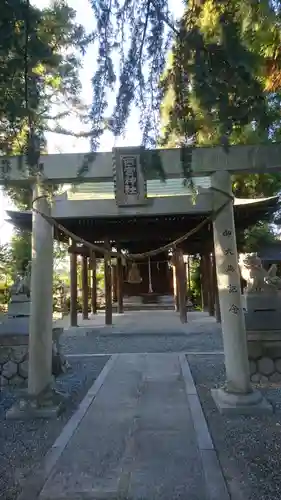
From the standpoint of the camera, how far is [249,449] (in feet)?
12.1

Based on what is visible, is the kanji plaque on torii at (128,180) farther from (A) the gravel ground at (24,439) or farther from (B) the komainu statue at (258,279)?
(A) the gravel ground at (24,439)

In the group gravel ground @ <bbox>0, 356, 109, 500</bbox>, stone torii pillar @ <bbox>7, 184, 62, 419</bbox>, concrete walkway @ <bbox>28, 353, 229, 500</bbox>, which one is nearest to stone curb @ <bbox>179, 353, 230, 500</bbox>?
concrete walkway @ <bbox>28, 353, 229, 500</bbox>

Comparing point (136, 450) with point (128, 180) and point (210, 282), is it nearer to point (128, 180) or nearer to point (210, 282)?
point (128, 180)

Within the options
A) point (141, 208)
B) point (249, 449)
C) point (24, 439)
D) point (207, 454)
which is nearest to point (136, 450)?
point (207, 454)

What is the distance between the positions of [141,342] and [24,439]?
21.3 ft

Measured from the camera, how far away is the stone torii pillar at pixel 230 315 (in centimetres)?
478

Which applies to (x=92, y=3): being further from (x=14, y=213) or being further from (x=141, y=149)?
(x=14, y=213)

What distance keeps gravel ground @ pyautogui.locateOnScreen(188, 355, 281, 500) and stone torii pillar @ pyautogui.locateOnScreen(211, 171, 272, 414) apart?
203mm

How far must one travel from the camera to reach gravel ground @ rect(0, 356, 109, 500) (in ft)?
10.5

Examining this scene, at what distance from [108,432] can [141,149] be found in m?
2.70

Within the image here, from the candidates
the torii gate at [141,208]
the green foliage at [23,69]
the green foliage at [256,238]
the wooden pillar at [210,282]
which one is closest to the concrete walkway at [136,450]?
the torii gate at [141,208]

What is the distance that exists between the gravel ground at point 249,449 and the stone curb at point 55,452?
1.32m

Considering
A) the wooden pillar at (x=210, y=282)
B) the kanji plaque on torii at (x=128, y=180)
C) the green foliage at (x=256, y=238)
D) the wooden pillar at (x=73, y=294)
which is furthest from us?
the green foliage at (x=256, y=238)

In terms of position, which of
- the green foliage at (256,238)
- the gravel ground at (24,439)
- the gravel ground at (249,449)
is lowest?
the gravel ground at (249,449)
